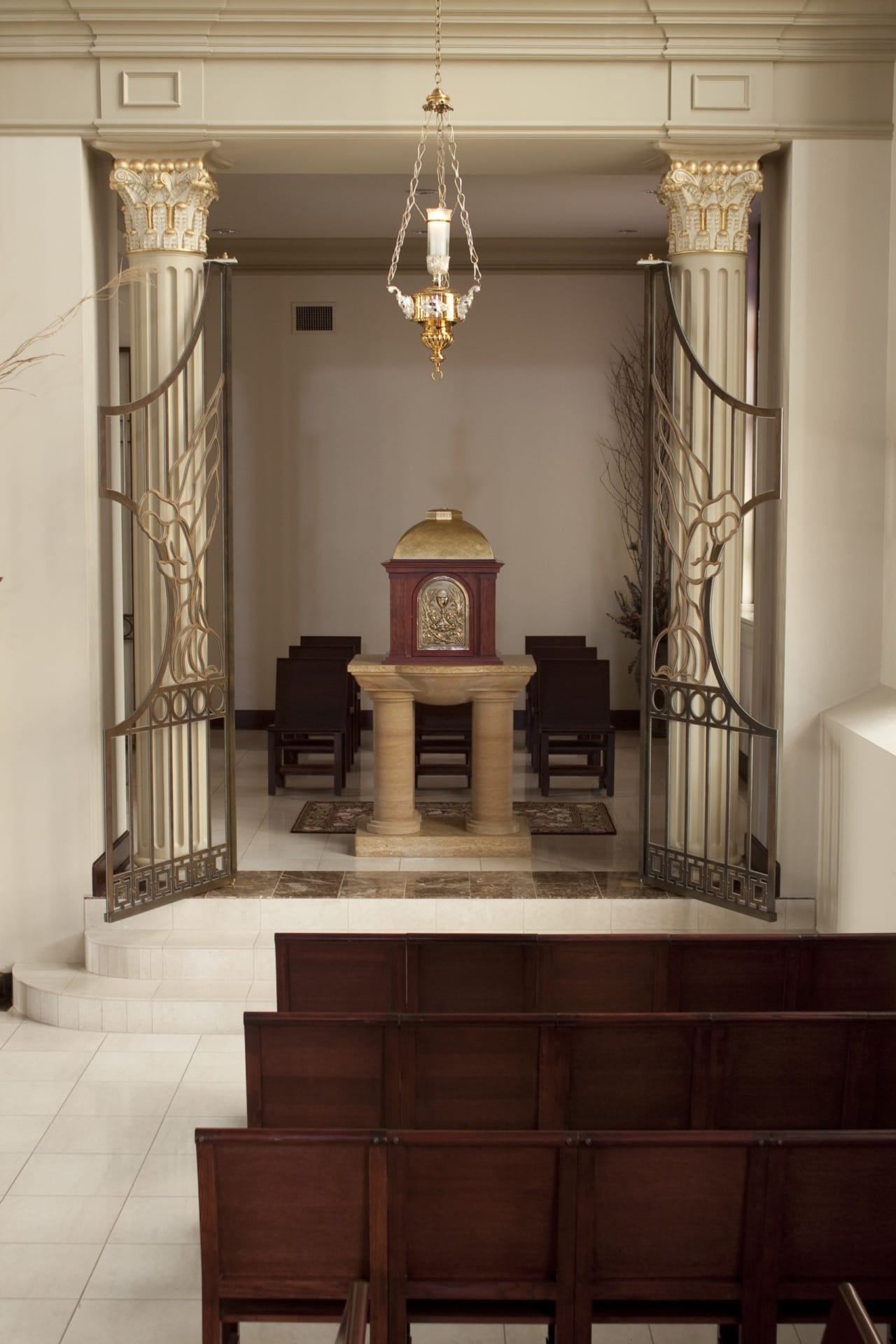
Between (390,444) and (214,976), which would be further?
(390,444)

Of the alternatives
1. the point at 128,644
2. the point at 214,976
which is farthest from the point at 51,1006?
the point at 128,644

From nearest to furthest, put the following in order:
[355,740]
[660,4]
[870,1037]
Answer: [870,1037] < [660,4] < [355,740]

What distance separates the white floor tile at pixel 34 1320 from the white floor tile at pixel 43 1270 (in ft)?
0.14

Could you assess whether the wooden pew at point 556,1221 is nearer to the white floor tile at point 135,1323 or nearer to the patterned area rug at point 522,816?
the white floor tile at point 135,1323

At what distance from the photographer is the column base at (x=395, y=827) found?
275 inches

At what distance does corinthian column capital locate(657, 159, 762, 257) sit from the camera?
20.0 ft

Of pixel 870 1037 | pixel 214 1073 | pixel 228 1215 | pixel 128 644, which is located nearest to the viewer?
pixel 228 1215

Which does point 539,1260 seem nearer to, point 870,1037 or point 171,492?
point 870,1037

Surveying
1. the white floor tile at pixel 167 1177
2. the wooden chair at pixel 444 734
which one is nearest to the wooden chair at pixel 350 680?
the wooden chair at pixel 444 734

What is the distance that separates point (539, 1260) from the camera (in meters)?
2.89

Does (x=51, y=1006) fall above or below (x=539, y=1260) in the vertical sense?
below

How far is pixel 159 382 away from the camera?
622 centimetres

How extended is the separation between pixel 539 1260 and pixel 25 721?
4.02 metres

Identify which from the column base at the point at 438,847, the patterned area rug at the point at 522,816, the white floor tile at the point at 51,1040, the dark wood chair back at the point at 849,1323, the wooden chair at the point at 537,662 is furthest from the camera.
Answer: the wooden chair at the point at 537,662
